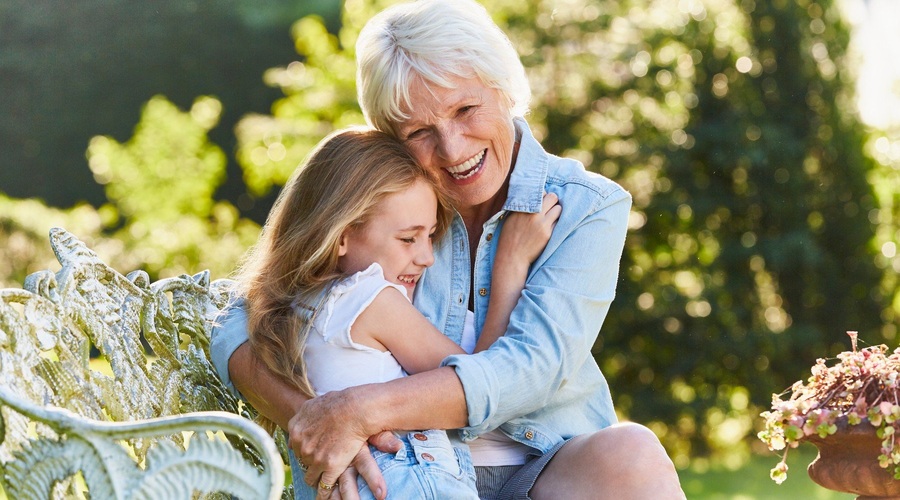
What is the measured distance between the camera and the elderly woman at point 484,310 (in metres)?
2.04

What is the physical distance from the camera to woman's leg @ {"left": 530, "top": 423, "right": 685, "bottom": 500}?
2.07 meters

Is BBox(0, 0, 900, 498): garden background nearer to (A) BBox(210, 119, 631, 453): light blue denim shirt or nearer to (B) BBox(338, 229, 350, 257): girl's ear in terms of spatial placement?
(A) BBox(210, 119, 631, 453): light blue denim shirt

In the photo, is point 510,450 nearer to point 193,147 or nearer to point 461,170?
point 461,170

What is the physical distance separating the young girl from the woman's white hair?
0.32 ft

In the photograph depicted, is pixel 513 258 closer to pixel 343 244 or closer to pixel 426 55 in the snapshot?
pixel 343 244

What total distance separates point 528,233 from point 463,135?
0.86 feet

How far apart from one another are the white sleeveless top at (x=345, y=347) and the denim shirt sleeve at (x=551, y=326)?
0.50ft

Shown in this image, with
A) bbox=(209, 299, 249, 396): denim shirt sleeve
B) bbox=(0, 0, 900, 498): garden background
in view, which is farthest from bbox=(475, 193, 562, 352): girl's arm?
bbox=(0, 0, 900, 498): garden background

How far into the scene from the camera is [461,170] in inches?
94.7

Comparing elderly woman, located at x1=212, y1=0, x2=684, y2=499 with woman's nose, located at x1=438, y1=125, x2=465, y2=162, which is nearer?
elderly woman, located at x1=212, y1=0, x2=684, y2=499

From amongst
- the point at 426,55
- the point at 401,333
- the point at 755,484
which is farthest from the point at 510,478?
the point at 755,484

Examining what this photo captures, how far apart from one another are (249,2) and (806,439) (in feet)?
47.4

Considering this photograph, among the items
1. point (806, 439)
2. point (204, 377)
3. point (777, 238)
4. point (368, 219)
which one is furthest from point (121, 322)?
point (777, 238)

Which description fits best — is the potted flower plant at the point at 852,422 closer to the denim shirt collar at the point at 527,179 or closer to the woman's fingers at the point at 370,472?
the denim shirt collar at the point at 527,179
